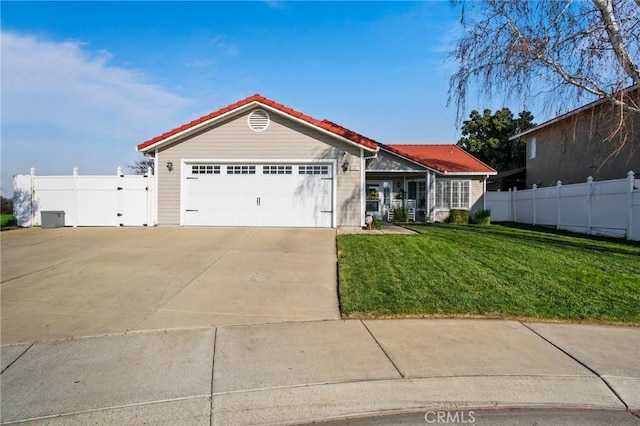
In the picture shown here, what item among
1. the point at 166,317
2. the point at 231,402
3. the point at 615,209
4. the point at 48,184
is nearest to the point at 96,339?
the point at 166,317

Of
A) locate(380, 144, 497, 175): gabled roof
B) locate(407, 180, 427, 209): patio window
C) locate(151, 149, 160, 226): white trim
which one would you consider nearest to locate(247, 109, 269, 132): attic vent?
locate(151, 149, 160, 226): white trim

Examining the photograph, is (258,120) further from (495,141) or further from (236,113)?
(495,141)

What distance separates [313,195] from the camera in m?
14.5

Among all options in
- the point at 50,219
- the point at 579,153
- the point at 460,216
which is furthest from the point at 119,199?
the point at 579,153

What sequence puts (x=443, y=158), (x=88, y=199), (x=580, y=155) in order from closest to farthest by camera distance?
(x=88, y=199) < (x=580, y=155) < (x=443, y=158)

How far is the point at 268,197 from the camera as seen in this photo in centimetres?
1451

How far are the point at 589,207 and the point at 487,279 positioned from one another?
10.2 m

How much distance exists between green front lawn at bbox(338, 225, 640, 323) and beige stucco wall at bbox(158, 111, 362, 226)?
3382 millimetres

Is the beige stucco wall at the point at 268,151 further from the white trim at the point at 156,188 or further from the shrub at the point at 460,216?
the shrub at the point at 460,216

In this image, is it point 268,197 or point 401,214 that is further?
point 401,214

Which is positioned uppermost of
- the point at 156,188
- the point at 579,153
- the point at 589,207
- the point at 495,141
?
the point at 495,141

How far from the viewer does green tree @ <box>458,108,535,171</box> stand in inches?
1503

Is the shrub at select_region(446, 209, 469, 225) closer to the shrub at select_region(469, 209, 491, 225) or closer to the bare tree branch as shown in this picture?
the shrub at select_region(469, 209, 491, 225)

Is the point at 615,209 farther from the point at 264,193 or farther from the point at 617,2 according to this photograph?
the point at 264,193
